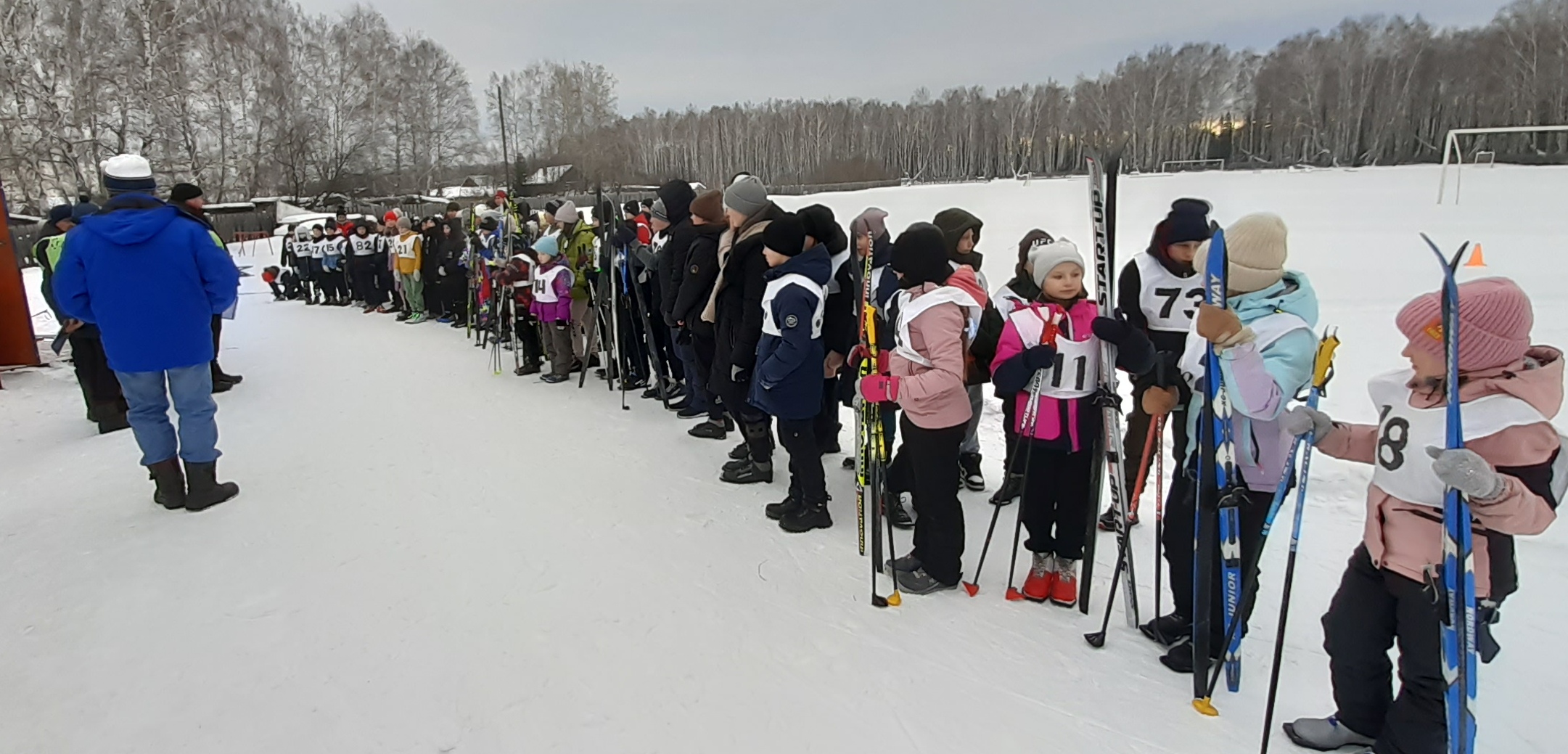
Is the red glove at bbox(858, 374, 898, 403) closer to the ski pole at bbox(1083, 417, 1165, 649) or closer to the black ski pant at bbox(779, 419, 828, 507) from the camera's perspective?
the black ski pant at bbox(779, 419, 828, 507)

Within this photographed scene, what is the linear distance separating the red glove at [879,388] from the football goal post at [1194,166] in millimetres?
50328

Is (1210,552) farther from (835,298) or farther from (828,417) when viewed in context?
(828,417)

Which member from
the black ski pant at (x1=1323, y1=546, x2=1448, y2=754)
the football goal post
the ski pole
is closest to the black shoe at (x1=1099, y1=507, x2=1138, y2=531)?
the ski pole

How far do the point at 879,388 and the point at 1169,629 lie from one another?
1.43 metres

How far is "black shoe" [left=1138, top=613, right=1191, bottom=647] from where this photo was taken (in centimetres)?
292

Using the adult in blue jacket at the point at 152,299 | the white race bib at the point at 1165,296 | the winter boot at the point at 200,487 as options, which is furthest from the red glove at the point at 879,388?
the winter boot at the point at 200,487

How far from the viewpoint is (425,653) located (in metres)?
2.95

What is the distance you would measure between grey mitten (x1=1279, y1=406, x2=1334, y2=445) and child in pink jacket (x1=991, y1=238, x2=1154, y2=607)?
Result: 0.65m

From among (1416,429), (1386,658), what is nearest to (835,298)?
(1416,429)

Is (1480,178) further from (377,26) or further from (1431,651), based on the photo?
(377,26)

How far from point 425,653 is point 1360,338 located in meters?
8.62

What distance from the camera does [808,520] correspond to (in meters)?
4.11

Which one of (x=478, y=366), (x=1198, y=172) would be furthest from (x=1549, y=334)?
(x=1198, y=172)

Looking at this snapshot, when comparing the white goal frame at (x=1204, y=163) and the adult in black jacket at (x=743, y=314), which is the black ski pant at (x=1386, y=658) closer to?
the adult in black jacket at (x=743, y=314)
